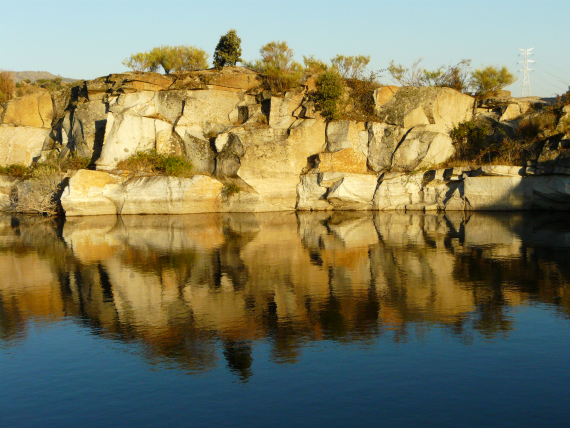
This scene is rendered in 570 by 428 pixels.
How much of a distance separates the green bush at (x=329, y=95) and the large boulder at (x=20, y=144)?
1714 centimetres

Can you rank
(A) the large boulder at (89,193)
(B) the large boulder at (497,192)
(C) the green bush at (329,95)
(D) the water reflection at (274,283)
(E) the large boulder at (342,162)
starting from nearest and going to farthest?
(D) the water reflection at (274,283) < (B) the large boulder at (497,192) < (A) the large boulder at (89,193) < (E) the large boulder at (342,162) < (C) the green bush at (329,95)

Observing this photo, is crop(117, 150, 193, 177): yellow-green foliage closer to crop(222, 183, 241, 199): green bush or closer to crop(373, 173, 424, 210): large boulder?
crop(222, 183, 241, 199): green bush

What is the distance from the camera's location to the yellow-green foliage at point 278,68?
2898cm

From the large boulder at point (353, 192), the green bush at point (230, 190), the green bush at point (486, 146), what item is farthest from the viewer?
the green bush at point (230, 190)

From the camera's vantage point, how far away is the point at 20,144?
31.2m

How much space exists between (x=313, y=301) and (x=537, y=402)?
14.9ft

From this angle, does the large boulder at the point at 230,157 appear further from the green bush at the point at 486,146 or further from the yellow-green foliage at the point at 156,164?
the green bush at the point at 486,146

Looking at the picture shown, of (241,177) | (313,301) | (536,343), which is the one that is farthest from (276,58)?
(536,343)

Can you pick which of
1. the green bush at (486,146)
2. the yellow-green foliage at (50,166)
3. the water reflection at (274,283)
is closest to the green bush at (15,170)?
the yellow-green foliage at (50,166)

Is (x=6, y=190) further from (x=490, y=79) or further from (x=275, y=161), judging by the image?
(x=490, y=79)

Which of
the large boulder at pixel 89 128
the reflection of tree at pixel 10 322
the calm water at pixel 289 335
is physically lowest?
the calm water at pixel 289 335

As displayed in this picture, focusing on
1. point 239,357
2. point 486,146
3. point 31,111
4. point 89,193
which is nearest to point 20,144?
point 31,111

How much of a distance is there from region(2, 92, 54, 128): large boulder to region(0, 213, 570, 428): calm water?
20632 mm

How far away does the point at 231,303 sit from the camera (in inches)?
376
